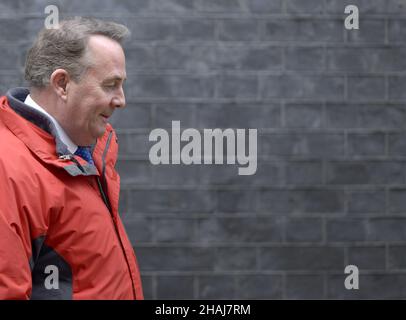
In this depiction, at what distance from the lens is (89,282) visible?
2426 millimetres

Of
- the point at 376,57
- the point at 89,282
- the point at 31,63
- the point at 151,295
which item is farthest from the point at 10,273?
the point at 376,57

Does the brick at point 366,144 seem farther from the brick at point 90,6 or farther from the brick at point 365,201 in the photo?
the brick at point 90,6

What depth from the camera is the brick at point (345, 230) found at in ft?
16.3

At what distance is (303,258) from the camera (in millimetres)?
4992

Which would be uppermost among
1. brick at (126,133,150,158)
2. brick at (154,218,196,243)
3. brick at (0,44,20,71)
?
brick at (0,44,20,71)

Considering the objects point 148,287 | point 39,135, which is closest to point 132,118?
point 148,287

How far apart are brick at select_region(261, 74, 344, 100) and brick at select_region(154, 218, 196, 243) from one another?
93 cm

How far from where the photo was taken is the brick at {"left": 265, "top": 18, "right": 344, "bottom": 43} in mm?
4945

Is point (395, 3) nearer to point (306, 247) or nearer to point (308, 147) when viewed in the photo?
point (308, 147)

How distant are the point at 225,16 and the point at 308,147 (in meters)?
0.96

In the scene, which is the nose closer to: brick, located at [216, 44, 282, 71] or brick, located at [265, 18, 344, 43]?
brick, located at [216, 44, 282, 71]

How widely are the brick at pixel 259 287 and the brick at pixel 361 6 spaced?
170 centimetres

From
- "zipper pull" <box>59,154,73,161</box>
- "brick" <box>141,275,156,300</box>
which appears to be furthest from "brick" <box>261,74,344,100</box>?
"zipper pull" <box>59,154,73,161</box>

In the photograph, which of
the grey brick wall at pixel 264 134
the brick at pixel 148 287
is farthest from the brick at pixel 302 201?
the brick at pixel 148 287
